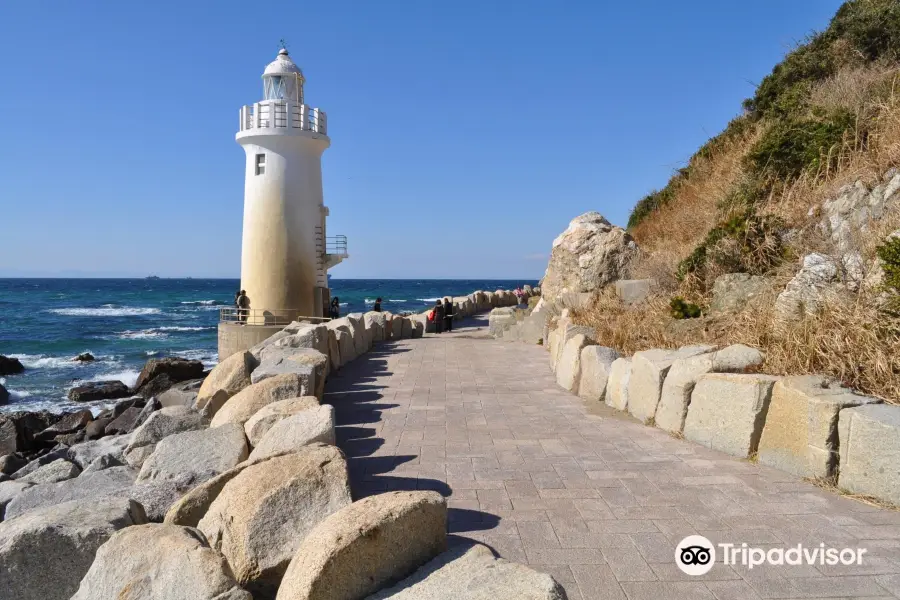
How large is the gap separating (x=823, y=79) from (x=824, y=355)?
12224 mm

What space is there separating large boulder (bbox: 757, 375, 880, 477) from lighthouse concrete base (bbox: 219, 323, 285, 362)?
55.4 feet

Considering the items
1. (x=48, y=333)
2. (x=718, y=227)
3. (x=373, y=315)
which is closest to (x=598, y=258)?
(x=718, y=227)

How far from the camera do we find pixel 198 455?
5.44m

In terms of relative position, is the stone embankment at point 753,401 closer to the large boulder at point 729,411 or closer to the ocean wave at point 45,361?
the large boulder at point 729,411

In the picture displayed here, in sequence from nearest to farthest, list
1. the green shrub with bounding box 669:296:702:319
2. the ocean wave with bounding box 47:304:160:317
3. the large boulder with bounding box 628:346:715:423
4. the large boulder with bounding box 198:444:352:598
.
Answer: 1. the large boulder with bounding box 198:444:352:598
2. the large boulder with bounding box 628:346:715:423
3. the green shrub with bounding box 669:296:702:319
4. the ocean wave with bounding box 47:304:160:317

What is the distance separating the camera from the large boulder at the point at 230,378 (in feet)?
26.5

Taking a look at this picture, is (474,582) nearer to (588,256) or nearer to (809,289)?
(809,289)

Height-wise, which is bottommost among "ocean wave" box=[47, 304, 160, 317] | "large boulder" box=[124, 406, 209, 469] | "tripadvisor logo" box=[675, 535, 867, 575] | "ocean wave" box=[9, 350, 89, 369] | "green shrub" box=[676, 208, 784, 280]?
"ocean wave" box=[9, 350, 89, 369]

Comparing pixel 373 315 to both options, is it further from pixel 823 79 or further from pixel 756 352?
pixel 823 79

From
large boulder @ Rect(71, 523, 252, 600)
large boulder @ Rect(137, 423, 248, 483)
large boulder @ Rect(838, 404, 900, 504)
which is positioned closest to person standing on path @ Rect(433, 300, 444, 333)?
large boulder @ Rect(137, 423, 248, 483)

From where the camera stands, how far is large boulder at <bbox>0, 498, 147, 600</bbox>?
144 inches

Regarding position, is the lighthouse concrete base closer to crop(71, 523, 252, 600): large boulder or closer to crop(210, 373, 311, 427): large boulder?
crop(210, 373, 311, 427): large boulder

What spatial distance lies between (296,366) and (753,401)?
16.4 feet

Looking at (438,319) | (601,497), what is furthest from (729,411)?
(438,319)
